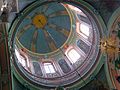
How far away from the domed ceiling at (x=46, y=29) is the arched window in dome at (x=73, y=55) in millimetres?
1426

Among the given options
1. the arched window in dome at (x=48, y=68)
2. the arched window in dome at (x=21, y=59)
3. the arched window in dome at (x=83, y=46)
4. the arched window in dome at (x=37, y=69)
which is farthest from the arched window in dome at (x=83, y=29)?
the arched window in dome at (x=21, y=59)

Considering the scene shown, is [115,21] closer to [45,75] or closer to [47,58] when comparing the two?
[45,75]

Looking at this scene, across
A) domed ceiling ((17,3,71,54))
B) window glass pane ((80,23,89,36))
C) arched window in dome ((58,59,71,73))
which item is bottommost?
arched window in dome ((58,59,71,73))

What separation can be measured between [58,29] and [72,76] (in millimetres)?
5394

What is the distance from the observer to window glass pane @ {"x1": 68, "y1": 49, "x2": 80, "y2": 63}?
21.1 m

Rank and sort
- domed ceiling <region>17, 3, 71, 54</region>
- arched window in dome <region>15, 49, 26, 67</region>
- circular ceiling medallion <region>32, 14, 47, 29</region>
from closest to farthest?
arched window in dome <region>15, 49, 26, 67</region> → domed ceiling <region>17, 3, 71, 54</region> → circular ceiling medallion <region>32, 14, 47, 29</region>

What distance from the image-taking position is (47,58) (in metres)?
23.1

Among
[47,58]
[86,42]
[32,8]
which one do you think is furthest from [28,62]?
[32,8]

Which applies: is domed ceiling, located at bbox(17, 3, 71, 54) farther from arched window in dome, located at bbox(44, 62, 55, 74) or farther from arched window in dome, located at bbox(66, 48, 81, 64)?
arched window in dome, located at bbox(44, 62, 55, 74)

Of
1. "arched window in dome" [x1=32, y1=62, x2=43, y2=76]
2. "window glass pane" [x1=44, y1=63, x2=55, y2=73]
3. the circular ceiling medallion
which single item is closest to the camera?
"arched window in dome" [x1=32, y1=62, x2=43, y2=76]

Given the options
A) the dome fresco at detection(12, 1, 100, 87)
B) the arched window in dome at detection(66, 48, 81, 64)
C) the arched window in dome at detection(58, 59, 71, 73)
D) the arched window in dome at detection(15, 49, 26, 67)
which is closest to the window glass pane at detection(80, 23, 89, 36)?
the dome fresco at detection(12, 1, 100, 87)

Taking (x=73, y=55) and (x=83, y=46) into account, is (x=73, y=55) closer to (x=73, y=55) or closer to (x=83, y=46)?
(x=73, y=55)

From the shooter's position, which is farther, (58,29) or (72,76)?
(58,29)

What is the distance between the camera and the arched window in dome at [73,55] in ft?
69.3
